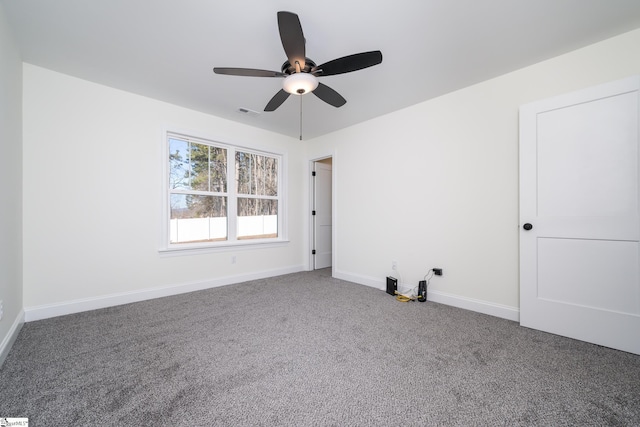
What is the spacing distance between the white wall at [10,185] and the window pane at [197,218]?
139 cm

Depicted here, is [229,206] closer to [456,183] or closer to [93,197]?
[93,197]

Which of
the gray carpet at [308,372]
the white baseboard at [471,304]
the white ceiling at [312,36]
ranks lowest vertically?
the gray carpet at [308,372]

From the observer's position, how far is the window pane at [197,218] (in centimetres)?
354

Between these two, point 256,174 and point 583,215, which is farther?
point 256,174

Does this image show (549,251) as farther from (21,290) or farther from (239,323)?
(21,290)

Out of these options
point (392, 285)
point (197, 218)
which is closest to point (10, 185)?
point (197, 218)

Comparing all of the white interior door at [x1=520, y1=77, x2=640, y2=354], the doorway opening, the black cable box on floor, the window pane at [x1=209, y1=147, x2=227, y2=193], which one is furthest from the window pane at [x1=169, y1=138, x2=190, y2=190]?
the white interior door at [x1=520, y1=77, x2=640, y2=354]

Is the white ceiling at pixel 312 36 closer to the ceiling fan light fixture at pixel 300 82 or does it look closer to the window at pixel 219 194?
the ceiling fan light fixture at pixel 300 82

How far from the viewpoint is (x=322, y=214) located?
16.9 ft

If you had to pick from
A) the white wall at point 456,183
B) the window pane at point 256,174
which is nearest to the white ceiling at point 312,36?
the white wall at point 456,183

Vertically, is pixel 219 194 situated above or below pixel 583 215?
above

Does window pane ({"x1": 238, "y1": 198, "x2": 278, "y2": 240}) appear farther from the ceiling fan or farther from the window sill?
the ceiling fan

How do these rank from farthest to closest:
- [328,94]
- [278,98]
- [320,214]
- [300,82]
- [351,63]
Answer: [320,214] < [278,98] < [328,94] < [300,82] < [351,63]

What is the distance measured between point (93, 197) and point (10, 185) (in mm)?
750
